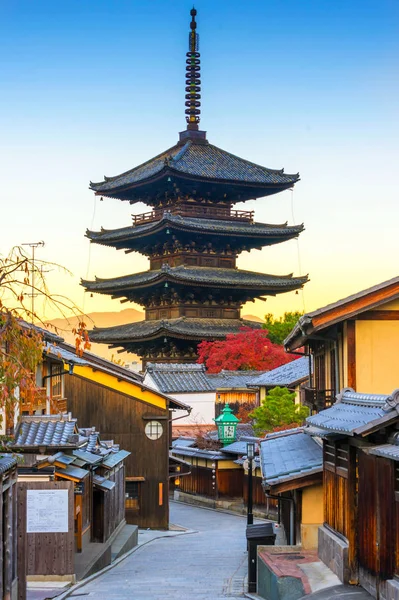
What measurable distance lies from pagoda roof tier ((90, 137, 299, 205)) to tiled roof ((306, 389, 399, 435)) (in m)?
41.3

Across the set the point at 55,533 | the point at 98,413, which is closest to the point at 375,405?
the point at 55,533

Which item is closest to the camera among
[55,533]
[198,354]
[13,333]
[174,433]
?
[13,333]

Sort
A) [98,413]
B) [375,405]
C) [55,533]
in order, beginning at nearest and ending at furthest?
[375,405]
[55,533]
[98,413]

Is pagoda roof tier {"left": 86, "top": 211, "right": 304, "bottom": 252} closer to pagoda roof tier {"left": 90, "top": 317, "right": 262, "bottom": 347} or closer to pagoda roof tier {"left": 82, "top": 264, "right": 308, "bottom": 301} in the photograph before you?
pagoda roof tier {"left": 82, "top": 264, "right": 308, "bottom": 301}

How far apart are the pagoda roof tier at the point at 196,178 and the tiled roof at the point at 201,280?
518cm

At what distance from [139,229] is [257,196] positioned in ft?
27.8

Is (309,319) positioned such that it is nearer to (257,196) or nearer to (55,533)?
(55,533)

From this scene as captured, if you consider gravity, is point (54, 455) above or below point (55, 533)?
above

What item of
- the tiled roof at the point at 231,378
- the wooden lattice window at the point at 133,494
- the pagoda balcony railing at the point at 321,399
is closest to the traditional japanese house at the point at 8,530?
the pagoda balcony railing at the point at 321,399

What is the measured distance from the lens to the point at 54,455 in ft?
64.1

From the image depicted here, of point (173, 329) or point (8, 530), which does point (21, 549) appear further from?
point (173, 329)

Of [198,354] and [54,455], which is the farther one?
[198,354]

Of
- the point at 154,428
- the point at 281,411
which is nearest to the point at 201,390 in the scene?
the point at 281,411

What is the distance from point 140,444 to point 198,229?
23.3m
